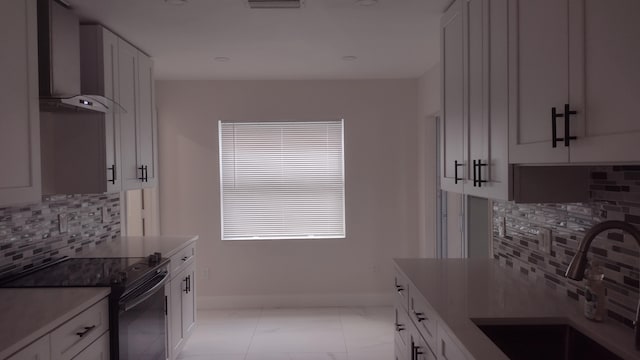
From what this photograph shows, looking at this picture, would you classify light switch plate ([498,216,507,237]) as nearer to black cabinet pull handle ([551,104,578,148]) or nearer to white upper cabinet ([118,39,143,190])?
black cabinet pull handle ([551,104,578,148])

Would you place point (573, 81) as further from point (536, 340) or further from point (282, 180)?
point (282, 180)

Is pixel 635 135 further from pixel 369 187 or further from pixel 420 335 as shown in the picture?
pixel 369 187

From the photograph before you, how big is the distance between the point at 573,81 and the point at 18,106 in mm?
2170

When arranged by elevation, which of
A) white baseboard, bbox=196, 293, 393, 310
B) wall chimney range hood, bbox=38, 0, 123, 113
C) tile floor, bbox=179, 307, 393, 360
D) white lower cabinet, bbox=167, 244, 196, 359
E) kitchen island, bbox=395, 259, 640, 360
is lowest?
tile floor, bbox=179, 307, 393, 360

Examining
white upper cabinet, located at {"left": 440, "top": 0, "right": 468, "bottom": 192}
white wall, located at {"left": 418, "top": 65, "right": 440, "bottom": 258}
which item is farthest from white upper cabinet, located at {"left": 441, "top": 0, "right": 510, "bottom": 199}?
white wall, located at {"left": 418, "top": 65, "right": 440, "bottom": 258}

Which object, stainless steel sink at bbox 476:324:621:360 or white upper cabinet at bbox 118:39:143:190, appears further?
white upper cabinet at bbox 118:39:143:190

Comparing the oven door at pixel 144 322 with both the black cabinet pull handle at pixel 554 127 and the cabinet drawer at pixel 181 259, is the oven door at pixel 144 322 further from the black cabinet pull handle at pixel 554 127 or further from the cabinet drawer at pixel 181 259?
the black cabinet pull handle at pixel 554 127

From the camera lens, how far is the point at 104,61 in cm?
282

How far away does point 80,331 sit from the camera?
1.88 metres

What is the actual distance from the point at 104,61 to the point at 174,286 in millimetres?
1600

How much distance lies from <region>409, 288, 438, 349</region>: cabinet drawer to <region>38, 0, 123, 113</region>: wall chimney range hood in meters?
1.99

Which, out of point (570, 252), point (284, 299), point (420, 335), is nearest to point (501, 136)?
point (570, 252)

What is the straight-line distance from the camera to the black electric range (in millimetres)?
2158

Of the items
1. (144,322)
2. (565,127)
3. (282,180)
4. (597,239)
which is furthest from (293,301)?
(565,127)
